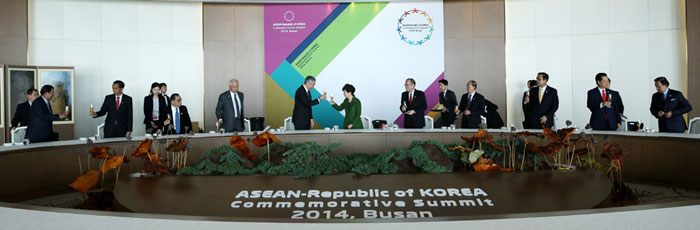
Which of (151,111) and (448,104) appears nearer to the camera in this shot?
(151,111)

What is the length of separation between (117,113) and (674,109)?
22.4ft

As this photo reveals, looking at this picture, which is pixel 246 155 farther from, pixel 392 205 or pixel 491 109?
pixel 491 109

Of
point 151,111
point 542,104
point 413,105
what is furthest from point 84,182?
point 542,104

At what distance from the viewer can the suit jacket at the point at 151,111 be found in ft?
21.6

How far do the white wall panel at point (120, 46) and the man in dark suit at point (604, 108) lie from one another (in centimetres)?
690

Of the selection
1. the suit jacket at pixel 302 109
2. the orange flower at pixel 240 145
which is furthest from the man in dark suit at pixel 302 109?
the orange flower at pixel 240 145

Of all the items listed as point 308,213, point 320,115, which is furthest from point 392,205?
point 320,115

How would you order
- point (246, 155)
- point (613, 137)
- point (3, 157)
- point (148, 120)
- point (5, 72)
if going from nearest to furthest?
point (3, 157) → point (246, 155) → point (613, 137) → point (148, 120) → point (5, 72)

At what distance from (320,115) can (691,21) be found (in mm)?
6618

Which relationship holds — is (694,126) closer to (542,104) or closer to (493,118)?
(542,104)

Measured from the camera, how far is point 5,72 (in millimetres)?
7562

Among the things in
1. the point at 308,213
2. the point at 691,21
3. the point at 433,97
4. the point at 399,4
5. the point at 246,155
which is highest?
the point at 399,4

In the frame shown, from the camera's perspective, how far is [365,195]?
2.74 m

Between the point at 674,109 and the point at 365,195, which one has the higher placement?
the point at 674,109
